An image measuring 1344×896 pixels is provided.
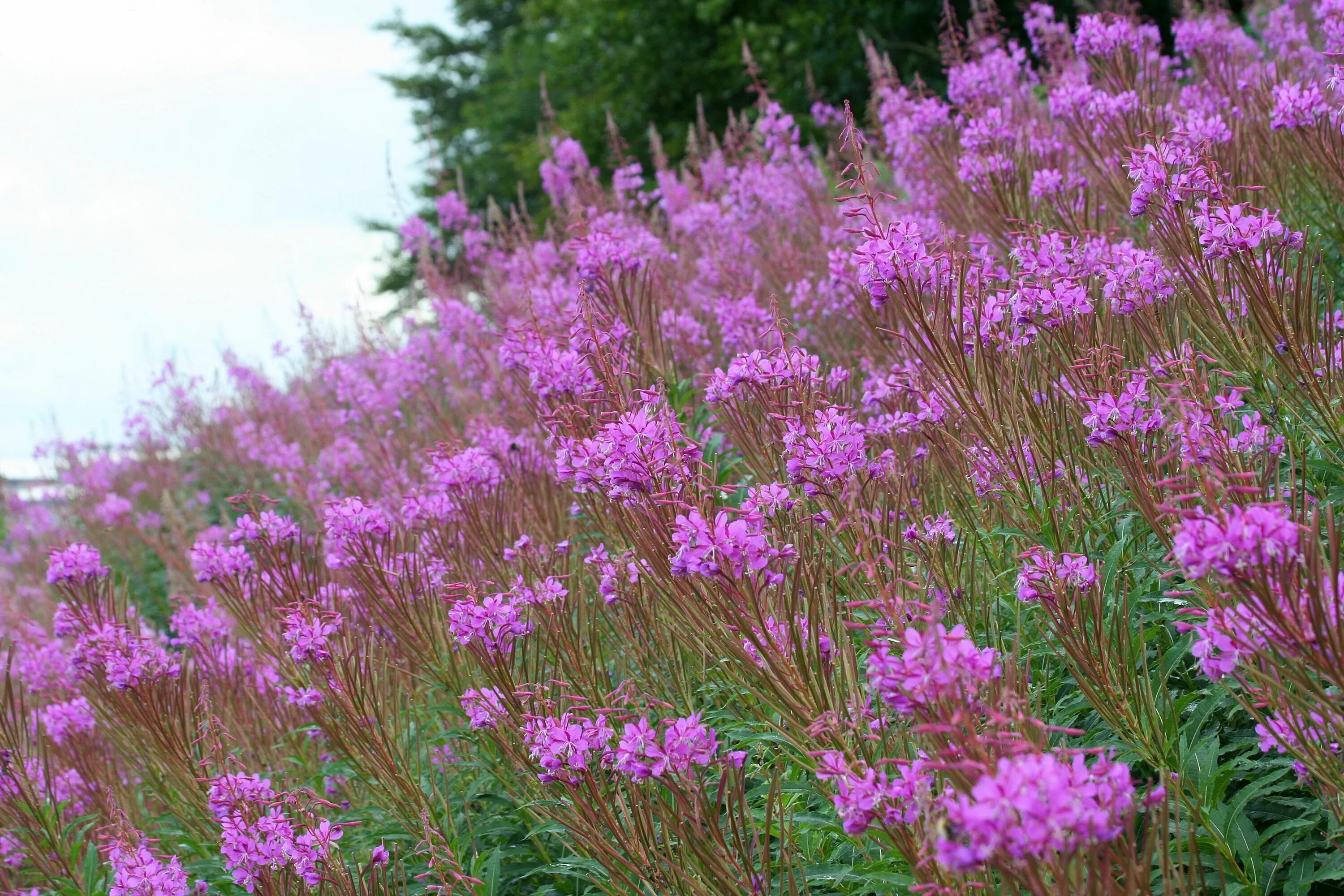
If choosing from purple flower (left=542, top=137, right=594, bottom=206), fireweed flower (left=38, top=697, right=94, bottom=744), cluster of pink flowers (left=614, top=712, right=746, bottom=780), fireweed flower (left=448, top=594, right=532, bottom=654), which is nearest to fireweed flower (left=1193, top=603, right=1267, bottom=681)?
cluster of pink flowers (left=614, top=712, right=746, bottom=780)

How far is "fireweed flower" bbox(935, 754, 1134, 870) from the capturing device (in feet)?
3.65

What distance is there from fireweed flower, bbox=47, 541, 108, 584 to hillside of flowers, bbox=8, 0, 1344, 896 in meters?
0.03

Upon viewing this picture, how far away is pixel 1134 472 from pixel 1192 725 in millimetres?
678

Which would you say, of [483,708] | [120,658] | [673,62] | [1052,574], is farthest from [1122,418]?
[673,62]

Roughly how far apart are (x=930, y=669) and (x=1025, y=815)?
0.25 m

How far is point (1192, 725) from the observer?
2281 millimetres

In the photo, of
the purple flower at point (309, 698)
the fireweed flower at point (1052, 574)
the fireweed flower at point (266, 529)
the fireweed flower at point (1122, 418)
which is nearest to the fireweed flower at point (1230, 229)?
the fireweed flower at point (1122, 418)

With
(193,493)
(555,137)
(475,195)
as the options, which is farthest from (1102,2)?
(475,195)

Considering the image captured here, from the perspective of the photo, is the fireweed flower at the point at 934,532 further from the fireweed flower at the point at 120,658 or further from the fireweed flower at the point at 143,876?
the fireweed flower at the point at 120,658

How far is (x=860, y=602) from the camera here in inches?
73.7

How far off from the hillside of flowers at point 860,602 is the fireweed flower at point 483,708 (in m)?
0.02

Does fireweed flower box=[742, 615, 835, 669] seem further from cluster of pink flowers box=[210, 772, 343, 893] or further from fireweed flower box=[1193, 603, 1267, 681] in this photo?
cluster of pink flowers box=[210, 772, 343, 893]

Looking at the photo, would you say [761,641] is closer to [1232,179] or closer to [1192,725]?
[1192,725]

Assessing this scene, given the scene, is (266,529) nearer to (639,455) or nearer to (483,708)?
(483,708)
